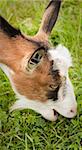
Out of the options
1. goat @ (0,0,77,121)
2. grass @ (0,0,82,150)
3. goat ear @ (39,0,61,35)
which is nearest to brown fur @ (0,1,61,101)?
goat @ (0,0,77,121)

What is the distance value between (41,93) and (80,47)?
135cm

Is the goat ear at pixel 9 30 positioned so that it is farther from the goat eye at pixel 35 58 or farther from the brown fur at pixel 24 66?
the goat eye at pixel 35 58

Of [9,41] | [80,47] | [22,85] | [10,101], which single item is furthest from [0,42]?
[80,47]

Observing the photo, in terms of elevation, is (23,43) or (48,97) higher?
(23,43)

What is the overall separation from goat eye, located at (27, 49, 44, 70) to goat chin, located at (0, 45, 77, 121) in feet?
0.41

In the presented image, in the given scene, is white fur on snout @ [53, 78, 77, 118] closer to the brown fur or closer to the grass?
the brown fur

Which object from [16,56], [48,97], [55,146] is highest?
[16,56]

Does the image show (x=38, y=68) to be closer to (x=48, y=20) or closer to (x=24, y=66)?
(x=24, y=66)

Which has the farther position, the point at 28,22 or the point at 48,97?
the point at 28,22

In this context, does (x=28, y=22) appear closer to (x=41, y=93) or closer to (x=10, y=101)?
(x=10, y=101)

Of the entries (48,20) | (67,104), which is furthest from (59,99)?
(48,20)

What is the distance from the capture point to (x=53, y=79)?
3539mm

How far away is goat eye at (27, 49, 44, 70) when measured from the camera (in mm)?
3303

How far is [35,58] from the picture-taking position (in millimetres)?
3330
